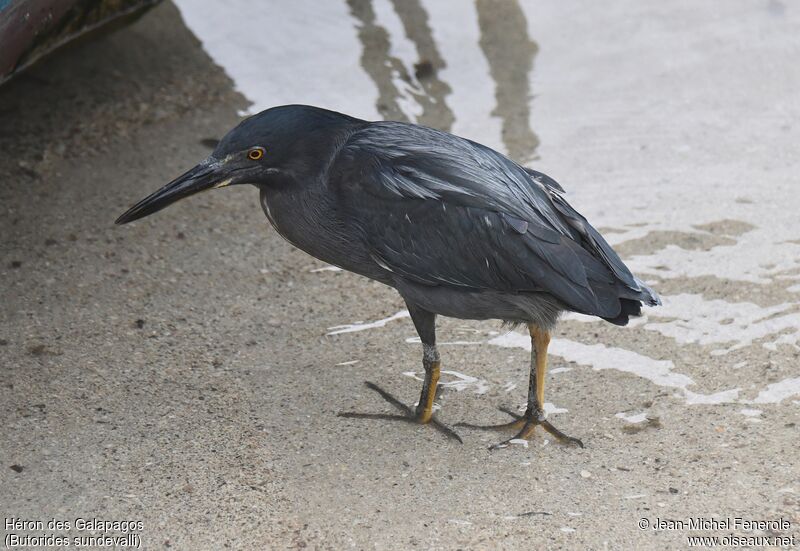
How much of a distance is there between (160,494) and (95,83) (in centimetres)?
342

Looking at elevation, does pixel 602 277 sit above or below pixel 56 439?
above

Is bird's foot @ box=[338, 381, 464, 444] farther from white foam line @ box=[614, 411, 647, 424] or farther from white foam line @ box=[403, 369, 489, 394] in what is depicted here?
white foam line @ box=[614, 411, 647, 424]

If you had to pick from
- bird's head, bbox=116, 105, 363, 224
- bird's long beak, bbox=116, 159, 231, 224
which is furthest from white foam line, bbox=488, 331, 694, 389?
bird's long beak, bbox=116, 159, 231, 224

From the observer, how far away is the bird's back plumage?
3.50m

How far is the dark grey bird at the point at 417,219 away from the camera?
3.51m

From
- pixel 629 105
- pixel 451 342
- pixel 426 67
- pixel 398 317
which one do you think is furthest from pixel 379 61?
pixel 451 342

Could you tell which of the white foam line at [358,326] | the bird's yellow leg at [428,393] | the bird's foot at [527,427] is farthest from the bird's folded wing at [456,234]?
Result: the white foam line at [358,326]

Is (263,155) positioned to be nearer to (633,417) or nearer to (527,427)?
(527,427)

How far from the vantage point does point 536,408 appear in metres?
3.86

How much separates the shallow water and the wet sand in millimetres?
19

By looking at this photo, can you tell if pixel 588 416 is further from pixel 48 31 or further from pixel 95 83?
pixel 95 83

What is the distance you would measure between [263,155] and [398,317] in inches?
49.5

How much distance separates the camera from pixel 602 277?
3564mm

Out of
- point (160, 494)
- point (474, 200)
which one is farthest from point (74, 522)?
point (474, 200)
